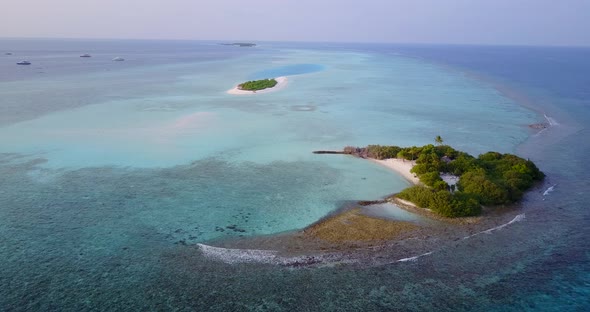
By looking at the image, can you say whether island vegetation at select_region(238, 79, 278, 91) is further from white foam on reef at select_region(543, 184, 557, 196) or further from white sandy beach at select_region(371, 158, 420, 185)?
white foam on reef at select_region(543, 184, 557, 196)

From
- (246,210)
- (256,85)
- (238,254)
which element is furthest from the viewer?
(256,85)

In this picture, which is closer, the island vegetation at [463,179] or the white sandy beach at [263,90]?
the island vegetation at [463,179]

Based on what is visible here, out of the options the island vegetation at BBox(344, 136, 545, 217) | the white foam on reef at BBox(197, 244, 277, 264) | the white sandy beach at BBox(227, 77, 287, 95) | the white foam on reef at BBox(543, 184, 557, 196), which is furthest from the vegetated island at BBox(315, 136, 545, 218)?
the white sandy beach at BBox(227, 77, 287, 95)

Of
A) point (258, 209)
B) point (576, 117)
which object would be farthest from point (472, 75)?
point (258, 209)

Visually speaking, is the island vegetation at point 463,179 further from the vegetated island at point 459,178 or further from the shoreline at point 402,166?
the shoreline at point 402,166

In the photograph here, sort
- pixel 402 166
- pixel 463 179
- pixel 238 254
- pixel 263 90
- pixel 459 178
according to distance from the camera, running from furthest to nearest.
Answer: pixel 263 90, pixel 402 166, pixel 459 178, pixel 463 179, pixel 238 254

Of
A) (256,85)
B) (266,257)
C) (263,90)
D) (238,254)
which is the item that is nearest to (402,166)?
(266,257)

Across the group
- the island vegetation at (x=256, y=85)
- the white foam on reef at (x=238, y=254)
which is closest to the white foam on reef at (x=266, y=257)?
the white foam on reef at (x=238, y=254)

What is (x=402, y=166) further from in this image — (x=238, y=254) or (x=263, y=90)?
(x=263, y=90)
